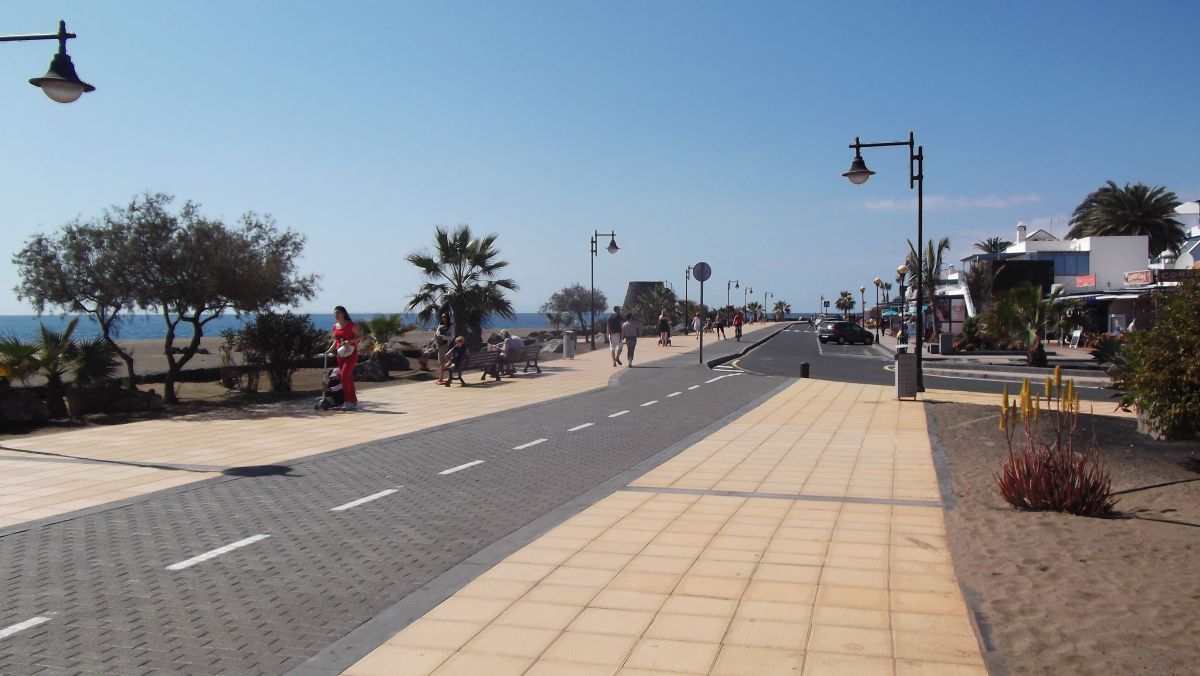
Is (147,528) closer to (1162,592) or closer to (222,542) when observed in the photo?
(222,542)

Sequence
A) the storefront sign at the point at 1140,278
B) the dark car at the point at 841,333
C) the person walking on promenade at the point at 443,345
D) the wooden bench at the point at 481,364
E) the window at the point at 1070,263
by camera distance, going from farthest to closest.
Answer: the window at the point at 1070,263 < the dark car at the point at 841,333 < the storefront sign at the point at 1140,278 < the person walking on promenade at the point at 443,345 < the wooden bench at the point at 481,364

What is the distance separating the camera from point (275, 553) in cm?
600

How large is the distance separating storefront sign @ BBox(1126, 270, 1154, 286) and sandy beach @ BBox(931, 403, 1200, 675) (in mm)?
38190

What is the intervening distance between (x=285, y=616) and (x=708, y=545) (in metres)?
2.91

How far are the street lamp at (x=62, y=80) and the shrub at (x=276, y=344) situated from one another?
8742 millimetres

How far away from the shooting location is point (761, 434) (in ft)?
39.9

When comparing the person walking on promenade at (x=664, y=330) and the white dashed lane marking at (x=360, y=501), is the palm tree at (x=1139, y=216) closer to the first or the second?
the person walking on promenade at (x=664, y=330)

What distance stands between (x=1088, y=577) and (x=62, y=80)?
34.4 ft

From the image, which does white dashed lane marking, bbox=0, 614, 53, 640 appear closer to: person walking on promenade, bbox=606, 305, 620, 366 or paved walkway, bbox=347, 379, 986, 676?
paved walkway, bbox=347, 379, 986, 676

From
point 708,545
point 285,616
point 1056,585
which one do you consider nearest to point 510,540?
point 708,545

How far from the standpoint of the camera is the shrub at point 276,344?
17766 millimetres

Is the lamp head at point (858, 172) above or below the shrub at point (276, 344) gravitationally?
above

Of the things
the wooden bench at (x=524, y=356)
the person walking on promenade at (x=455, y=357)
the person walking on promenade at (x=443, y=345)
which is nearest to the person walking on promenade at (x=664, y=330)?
the wooden bench at (x=524, y=356)

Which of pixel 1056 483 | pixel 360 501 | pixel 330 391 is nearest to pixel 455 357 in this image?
pixel 330 391
